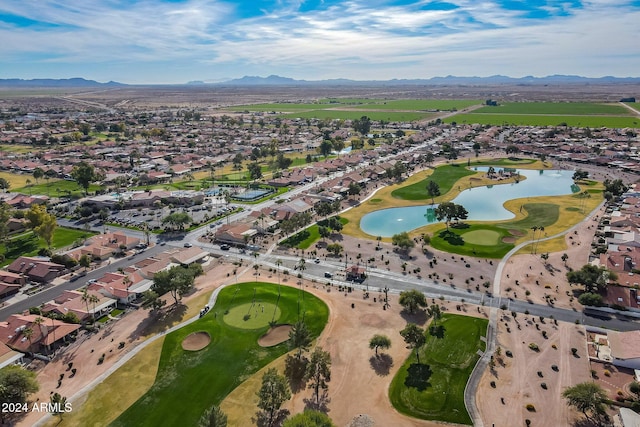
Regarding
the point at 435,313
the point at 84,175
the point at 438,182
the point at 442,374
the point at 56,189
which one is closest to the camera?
the point at 442,374

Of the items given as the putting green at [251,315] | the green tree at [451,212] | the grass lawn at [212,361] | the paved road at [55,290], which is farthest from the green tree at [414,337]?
the paved road at [55,290]

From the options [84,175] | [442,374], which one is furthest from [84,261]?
[442,374]

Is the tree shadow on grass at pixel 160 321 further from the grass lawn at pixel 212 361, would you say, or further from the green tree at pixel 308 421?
the green tree at pixel 308 421

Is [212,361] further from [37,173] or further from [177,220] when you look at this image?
[37,173]

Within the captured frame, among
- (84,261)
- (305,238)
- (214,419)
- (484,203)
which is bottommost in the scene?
(484,203)

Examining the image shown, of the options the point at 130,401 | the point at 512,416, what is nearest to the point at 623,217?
the point at 512,416

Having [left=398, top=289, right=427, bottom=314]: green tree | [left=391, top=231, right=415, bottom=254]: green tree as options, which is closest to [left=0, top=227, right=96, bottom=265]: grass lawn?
[left=391, top=231, right=415, bottom=254]: green tree

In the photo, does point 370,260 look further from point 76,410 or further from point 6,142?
point 6,142
